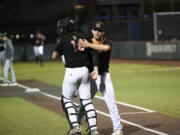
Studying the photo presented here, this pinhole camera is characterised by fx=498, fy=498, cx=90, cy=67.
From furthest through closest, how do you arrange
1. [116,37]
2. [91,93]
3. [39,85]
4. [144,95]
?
[116,37]
[39,85]
[144,95]
[91,93]

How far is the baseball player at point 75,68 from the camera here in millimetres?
8586

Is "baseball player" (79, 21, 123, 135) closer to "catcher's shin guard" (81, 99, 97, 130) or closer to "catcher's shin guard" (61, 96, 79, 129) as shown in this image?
"catcher's shin guard" (81, 99, 97, 130)

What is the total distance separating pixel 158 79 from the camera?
68.2 ft

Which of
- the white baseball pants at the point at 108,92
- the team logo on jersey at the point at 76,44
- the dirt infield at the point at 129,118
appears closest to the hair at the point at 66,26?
the team logo on jersey at the point at 76,44

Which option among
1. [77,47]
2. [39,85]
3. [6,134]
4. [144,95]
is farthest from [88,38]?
[39,85]

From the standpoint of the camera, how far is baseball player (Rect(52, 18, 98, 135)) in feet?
28.2

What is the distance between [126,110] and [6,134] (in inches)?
146

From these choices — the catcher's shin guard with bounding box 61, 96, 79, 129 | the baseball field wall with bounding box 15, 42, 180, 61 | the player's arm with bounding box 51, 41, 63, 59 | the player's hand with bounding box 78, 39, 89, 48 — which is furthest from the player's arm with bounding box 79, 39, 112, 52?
the baseball field wall with bounding box 15, 42, 180, 61

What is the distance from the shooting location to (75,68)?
8609 millimetres

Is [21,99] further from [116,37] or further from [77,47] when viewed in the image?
[116,37]

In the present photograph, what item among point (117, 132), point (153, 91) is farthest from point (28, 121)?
point (153, 91)

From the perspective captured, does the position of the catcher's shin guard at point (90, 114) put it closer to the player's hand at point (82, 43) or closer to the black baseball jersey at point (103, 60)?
the black baseball jersey at point (103, 60)

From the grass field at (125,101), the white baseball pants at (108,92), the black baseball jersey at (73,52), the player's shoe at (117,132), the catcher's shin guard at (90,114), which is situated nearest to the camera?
the black baseball jersey at (73,52)

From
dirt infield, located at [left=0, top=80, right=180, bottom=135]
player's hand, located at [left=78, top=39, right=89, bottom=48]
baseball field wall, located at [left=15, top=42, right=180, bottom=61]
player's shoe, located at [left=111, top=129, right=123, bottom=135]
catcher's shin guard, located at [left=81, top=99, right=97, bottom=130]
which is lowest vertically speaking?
baseball field wall, located at [left=15, top=42, right=180, bottom=61]
